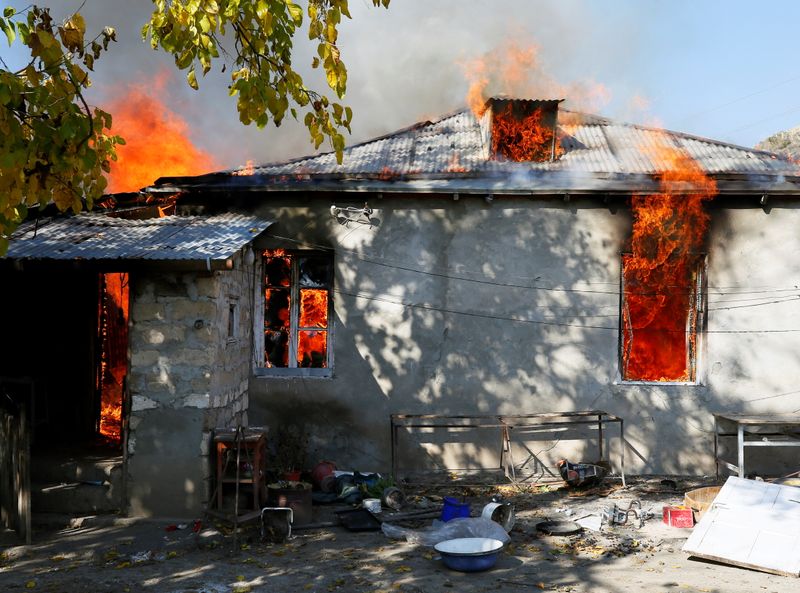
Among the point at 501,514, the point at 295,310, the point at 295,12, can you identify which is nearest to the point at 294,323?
the point at 295,310

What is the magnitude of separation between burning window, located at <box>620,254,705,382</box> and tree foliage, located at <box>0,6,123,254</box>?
8235mm

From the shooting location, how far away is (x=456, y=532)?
7.91 meters

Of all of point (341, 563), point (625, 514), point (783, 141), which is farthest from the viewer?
point (783, 141)

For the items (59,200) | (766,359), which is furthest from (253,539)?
(766,359)

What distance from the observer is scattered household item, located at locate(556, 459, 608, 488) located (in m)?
10.0

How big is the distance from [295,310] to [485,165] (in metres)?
3.67

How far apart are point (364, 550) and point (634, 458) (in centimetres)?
503

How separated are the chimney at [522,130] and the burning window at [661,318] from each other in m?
2.23

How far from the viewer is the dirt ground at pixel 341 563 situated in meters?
6.80

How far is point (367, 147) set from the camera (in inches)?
484

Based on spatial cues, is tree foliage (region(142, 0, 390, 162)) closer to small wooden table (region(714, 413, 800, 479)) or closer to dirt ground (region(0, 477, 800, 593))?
dirt ground (region(0, 477, 800, 593))

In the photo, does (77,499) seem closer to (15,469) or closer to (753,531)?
(15,469)

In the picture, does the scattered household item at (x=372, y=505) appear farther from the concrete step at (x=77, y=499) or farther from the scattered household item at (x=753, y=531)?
the scattered household item at (x=753, y=531)

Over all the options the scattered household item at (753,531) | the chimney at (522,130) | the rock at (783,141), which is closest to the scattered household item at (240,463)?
the scattered household item at (753,531)
